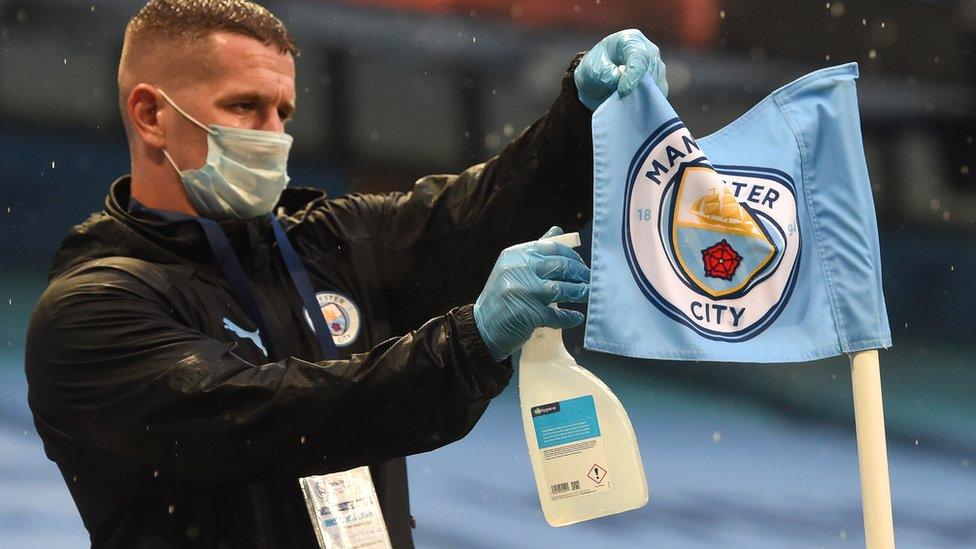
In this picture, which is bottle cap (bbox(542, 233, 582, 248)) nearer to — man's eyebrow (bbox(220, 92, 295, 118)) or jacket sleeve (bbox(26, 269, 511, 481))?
jacket sleeve (bbox(26, 269, 511, 481))

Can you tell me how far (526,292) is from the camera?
4.76ft

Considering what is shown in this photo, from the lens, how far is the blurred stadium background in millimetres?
3080

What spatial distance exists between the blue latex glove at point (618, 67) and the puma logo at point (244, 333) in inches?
A: 23.4

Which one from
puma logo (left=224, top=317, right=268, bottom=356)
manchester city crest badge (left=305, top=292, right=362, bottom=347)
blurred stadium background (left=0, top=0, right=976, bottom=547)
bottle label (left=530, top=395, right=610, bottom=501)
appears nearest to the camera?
Answer: bottle label (left=530, top=395, right=610, bottom=501)

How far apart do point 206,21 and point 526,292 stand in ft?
2.68

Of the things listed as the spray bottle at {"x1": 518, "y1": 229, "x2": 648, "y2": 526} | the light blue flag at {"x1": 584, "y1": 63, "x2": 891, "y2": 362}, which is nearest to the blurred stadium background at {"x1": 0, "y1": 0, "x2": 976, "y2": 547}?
the spray bottle at {"x1": 518, "y1": 229, "x2": 648, "y2": 526}

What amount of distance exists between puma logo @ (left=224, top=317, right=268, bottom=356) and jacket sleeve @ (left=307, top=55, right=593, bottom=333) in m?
0.28

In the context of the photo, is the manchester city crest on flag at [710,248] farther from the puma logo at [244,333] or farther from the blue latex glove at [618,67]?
the puma logo at [244,333]

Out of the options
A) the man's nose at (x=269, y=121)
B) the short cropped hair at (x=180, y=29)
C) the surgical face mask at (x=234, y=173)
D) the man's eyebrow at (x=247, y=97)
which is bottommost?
the surgical face mask at (x=234, y=173)

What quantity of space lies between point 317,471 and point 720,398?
2.52 metres

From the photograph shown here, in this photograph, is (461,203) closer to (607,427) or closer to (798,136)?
(607,427)

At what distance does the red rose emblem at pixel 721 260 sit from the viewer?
1.41 meters

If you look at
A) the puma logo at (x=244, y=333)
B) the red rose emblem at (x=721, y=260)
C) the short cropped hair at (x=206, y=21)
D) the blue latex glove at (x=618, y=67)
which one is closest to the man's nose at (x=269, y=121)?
the short cropped hair at (x=206, y=21)

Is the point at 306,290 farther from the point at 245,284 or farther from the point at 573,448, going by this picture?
the point at 573,448
